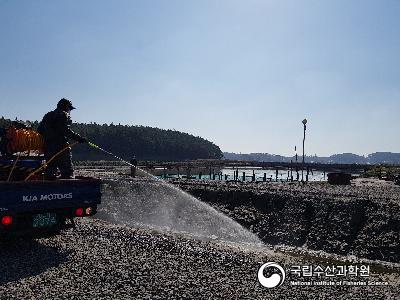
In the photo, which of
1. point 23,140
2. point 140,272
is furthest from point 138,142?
point 140,272

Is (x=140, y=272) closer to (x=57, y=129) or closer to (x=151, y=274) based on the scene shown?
(x=151, y=274)

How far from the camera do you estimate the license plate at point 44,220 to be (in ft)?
28.8

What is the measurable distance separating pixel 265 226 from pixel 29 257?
15.5 meters

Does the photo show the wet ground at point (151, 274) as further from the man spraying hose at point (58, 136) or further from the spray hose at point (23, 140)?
the spray hose at point (23, 140)

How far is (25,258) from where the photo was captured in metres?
8.27

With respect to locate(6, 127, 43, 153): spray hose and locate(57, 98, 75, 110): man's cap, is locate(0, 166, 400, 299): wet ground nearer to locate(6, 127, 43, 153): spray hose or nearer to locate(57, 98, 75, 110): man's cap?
locate(6, 127, 43, 153): spray hose

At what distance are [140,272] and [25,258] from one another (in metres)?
2.75

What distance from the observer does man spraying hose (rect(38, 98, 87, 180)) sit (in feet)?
32.0

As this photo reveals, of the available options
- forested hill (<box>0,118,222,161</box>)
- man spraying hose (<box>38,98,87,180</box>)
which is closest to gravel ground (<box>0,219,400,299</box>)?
man spraying hose (<box>38,98,87,180</box>)

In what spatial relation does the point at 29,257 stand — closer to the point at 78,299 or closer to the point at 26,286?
the point at 26,286

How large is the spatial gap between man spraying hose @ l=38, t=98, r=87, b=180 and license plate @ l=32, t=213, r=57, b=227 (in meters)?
1.26

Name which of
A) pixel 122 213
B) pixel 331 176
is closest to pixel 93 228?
pixel 122 213

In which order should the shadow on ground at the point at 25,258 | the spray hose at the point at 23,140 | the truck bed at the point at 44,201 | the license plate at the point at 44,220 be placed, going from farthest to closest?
the spray hose at the point at 23,140, the license plate at the point at 44,220, the truck bed at the point at 44,201, the shadow on ground at the point at 25,258

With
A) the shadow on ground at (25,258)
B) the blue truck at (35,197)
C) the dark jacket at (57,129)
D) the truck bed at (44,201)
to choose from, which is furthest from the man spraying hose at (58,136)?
the shadow on ground at (25,258)
